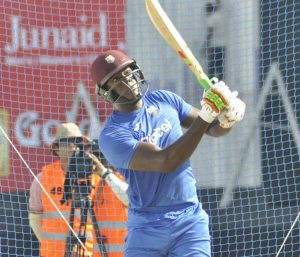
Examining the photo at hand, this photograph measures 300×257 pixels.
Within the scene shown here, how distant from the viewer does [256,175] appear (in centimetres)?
636

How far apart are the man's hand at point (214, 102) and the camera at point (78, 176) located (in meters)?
1.93

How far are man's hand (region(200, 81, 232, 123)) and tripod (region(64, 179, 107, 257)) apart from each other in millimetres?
1976

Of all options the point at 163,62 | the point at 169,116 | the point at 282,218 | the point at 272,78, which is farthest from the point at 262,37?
the point at 169,116

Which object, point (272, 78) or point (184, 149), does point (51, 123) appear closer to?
point (272, 78)

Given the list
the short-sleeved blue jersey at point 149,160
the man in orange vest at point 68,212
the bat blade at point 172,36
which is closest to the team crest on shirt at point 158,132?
the short-sleeved blue jersey at point 149,160

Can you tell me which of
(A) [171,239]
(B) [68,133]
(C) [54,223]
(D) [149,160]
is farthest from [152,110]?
(C) [54,223]

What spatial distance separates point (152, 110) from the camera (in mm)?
4035

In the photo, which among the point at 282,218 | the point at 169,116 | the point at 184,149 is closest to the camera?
the point at 184,149

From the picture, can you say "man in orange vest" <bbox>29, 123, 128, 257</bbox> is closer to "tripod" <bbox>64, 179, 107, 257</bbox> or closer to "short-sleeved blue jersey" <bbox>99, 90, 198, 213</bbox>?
"tripod" <bbox>64, 179, 107, 257</bbox>

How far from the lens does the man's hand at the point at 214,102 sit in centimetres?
366

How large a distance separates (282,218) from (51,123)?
71.3 inches

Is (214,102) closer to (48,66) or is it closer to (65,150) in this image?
(65,150)

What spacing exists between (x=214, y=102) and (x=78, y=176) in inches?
80.8

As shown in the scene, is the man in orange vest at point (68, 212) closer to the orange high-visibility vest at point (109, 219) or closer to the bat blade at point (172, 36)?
the orange high-visibility vest at point (109, 219)
